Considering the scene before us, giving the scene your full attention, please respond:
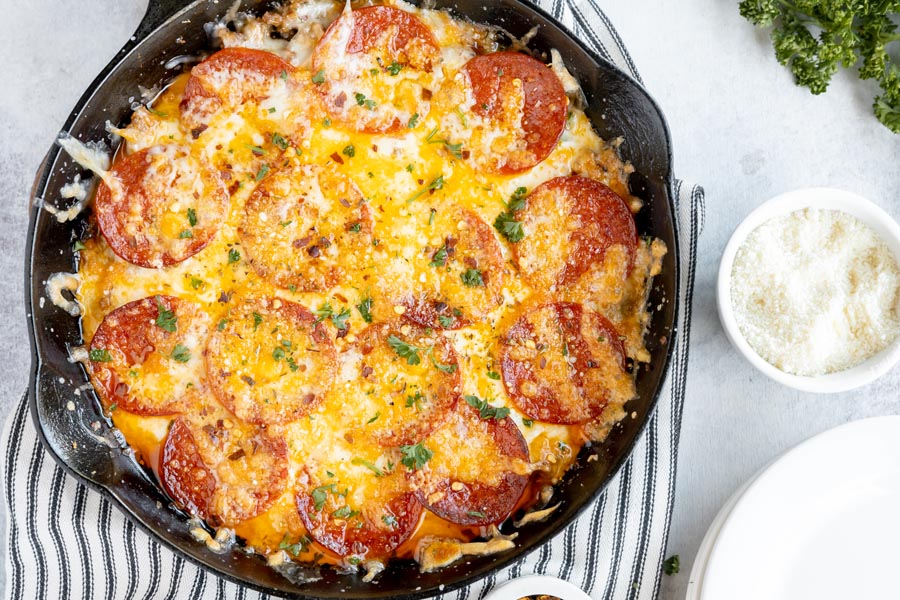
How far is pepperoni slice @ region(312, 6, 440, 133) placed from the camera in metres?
3.17

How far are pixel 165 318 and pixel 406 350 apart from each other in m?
0.91

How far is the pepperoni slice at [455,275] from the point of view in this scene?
318 centimetres

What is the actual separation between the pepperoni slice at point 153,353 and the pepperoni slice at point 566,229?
127 cm

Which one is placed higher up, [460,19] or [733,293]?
[460,19]

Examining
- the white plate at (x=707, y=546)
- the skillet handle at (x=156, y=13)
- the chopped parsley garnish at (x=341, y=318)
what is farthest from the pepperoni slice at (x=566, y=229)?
the skillet handle at (x=156, y=13)

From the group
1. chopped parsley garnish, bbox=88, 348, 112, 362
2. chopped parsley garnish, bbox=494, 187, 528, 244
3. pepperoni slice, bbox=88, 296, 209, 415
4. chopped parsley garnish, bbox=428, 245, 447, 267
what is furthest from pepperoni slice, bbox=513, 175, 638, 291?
chopped parsley garnish, bbox=88, 348, 112, 362

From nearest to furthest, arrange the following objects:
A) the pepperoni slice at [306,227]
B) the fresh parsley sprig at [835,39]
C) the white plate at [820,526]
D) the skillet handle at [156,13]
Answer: the skillet handle at [156,13]
the pepperoni slice at [306,227]
the white plate at [820,526]
the fresh parsley sprig at [835,39]

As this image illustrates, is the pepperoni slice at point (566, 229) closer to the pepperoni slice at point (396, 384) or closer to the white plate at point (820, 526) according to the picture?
the pepperoni slice at point (396, 384)

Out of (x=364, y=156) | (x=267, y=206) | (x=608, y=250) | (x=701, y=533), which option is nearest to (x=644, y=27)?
(x=608, y=250)

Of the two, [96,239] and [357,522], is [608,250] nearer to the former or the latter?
[357,522]

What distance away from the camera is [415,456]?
10.4ft

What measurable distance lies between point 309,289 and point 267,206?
347mm

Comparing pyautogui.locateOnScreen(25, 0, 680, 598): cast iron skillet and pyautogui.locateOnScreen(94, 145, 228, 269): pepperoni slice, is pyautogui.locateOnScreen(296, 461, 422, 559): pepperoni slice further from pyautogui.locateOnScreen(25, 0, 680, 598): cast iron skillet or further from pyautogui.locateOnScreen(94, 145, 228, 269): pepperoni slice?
pyautogui.locateOnScreen(94, 145, 228, 269): pepperoni slice

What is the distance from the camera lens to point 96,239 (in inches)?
129
